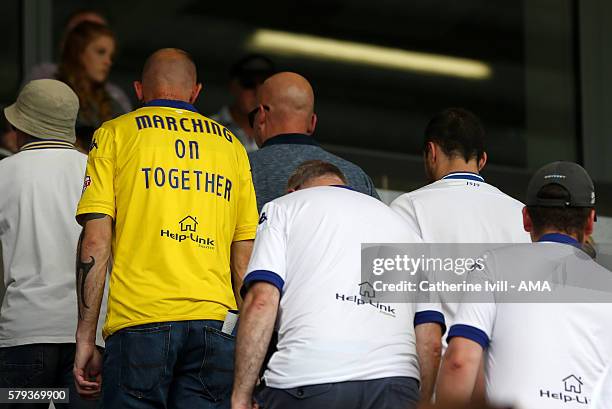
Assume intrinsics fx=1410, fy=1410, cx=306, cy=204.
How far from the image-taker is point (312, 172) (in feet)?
18.5

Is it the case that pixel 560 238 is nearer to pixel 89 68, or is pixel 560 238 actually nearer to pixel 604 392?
pixel 604 392

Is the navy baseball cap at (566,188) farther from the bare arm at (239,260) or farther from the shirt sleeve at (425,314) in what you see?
the bare arm at (239,260)

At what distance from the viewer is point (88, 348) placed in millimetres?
5496

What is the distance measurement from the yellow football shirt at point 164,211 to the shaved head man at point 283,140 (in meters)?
0.61

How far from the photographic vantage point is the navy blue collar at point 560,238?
16.8ft

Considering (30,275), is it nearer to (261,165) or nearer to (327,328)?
(261,165)

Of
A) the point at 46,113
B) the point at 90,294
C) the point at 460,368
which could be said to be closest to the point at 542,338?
the point at 460,368

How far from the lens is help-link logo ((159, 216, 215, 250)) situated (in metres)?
5.58

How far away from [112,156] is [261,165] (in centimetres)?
101

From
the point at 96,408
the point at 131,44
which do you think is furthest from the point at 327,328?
the point at 131,44

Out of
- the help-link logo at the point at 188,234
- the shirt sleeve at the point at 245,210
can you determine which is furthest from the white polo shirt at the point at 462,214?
the help-link logo at the point at 188,234

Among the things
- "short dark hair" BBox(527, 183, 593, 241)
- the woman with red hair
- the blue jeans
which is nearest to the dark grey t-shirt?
the blue jeans

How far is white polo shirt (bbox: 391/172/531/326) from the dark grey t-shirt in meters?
0.26

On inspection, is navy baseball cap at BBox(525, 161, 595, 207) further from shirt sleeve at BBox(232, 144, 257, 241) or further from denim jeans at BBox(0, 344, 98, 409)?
denim jeans at BBox(0, 344, 98, 409)
